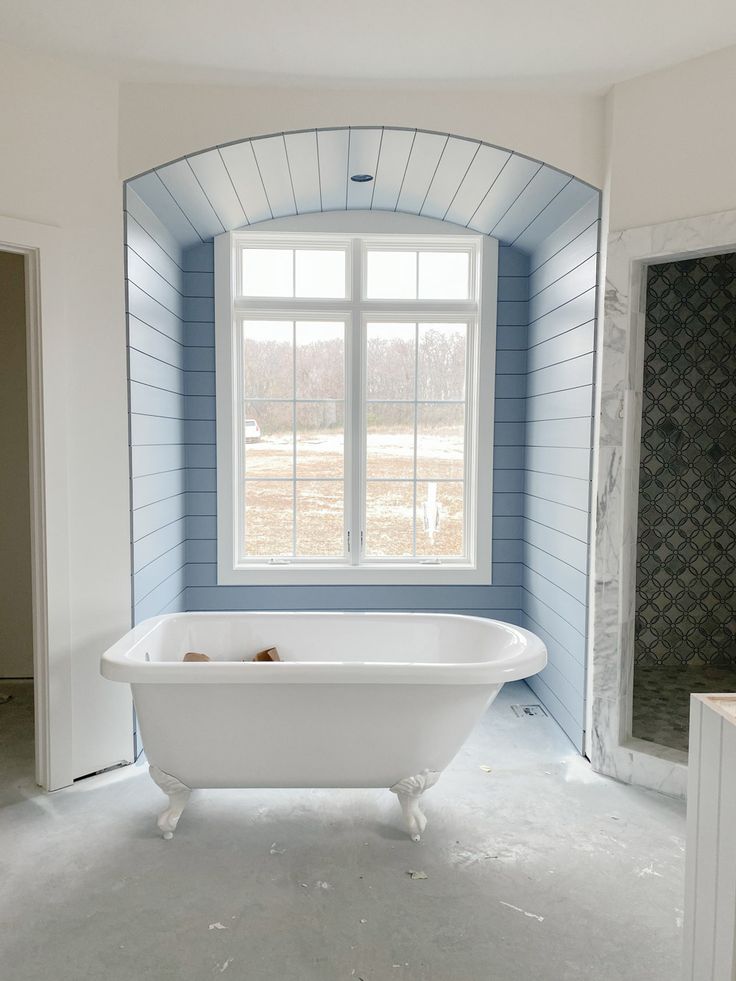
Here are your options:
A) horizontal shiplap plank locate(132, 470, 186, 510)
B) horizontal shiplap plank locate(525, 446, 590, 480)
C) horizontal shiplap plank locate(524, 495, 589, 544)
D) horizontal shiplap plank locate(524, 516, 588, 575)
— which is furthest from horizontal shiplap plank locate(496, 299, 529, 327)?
horizontal shiplap plank locate(132, 470, 186, 510)

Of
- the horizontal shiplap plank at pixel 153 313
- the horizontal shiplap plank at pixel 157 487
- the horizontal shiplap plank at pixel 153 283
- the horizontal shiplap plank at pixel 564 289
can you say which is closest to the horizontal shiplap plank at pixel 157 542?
the horizontal shiplap plank at pixel 157 487

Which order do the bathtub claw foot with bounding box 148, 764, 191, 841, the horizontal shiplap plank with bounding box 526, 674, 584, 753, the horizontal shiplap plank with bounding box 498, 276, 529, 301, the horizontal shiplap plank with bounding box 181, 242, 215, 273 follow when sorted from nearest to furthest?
the bathtub claw foot with bounding box 148, 764, 191, 841 < the horizontal shiplap plank with bounding box 526, 674, 584, 753 < the horizontal shiplap plank with bounding box 181, 242, 215, 273 < the horizontal shiplap plank with bounding box 498, 276, 529, 301

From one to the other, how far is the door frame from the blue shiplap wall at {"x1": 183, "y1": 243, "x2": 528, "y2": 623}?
3.88ft

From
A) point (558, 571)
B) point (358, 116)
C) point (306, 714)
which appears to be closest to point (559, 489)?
point (558, 571)

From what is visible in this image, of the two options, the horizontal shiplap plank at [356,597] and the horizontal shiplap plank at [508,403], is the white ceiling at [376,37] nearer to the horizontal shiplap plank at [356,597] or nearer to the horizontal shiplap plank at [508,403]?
the horizontal shiplap plank at [508,403]

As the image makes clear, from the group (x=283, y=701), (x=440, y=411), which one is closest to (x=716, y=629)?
(x=440, y=411)

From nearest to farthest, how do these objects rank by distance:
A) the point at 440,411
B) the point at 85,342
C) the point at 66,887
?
the point at 66,887 < the point at 85,342 < the point at 440,411

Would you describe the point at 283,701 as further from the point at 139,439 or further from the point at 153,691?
the point at 139,439

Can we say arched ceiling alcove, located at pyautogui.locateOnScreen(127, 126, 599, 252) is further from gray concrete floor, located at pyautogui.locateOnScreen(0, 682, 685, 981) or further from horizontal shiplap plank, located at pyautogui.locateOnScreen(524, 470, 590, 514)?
gray concrete floor, located at pyautogui.locateOnScreen(0, 682, 685, 981)

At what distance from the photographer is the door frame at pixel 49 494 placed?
8.71ft

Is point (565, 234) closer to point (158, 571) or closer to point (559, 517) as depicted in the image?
point (559, 517)

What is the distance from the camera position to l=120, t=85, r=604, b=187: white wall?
9.33 feet

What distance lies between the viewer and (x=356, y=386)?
3955mm

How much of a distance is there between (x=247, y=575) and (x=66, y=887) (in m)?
1.94
